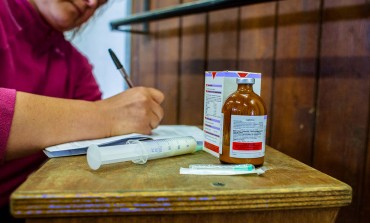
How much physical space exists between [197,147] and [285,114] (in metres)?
0.31

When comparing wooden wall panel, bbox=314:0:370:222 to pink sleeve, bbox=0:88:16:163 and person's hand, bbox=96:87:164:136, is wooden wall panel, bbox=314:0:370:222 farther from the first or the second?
pink sleeve, bbox=0:88:16:163

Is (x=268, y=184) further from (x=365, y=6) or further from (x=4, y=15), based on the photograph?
(x=4, y=15)

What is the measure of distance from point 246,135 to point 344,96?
0.36 metres

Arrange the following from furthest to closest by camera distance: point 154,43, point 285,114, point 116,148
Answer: point 154,43
point 285,114
point 116,148

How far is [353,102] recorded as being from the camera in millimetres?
651

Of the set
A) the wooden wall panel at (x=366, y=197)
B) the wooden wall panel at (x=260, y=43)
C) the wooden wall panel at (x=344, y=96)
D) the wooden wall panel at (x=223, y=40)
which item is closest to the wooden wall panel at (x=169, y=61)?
the wooden wall panel at (x=223, y=40)

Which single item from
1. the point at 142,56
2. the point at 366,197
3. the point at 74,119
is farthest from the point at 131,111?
the point at 142,56

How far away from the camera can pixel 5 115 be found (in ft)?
1.49

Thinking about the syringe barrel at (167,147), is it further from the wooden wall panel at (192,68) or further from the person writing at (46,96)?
the wooden wall panel at (192,68)

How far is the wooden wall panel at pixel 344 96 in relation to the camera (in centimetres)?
64

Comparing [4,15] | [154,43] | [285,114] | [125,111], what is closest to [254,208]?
[125,111]

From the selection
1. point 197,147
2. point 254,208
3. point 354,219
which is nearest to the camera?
point 254,208

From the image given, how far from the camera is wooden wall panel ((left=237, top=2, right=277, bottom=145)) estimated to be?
0.80 meters

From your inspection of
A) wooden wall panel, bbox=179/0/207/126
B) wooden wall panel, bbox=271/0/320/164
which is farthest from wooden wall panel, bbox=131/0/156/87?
wooden wall panel, bbox=271/0/320/164
